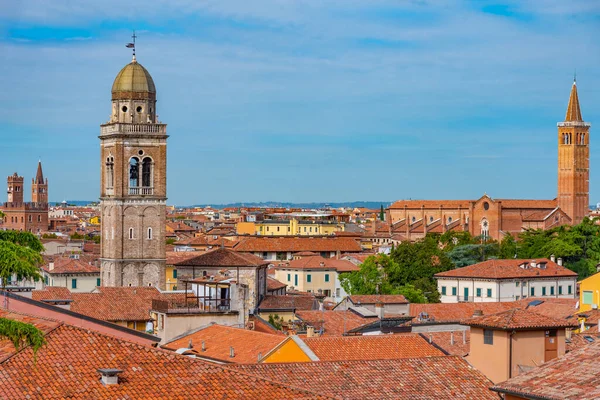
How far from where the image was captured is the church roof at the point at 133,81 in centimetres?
6619

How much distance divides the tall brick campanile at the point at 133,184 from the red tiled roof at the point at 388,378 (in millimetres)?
41631

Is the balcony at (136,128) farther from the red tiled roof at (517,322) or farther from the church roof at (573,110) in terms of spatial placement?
the church roof at (573,110)

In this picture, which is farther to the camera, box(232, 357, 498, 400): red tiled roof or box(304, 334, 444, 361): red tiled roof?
box(304, 334, 444, 361): red tiled roof

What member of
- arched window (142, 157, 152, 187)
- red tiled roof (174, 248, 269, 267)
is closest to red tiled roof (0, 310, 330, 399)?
red tiled roof (174, 248, 269, 267)

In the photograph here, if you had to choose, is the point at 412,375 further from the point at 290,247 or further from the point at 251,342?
the point at 290,247

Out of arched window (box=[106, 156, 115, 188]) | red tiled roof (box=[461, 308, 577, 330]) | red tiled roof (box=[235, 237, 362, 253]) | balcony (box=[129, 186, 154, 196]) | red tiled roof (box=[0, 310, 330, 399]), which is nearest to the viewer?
red tiled roof (box=[0, 310, 330, 399])

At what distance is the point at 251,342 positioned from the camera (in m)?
28.4

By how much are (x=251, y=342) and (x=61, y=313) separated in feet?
16.6

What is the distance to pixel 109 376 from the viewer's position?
54.1 feet

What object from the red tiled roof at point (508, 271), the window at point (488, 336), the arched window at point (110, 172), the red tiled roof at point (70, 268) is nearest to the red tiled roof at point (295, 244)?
the red tiled roof at point (70, 268)

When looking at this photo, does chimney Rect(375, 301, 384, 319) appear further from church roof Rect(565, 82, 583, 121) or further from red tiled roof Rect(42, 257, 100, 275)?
church roof Rect(565, 82, 583, 121)

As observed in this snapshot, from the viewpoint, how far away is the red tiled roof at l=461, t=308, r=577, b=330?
23.7m

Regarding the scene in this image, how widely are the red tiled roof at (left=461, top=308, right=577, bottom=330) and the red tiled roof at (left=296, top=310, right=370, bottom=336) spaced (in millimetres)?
12368

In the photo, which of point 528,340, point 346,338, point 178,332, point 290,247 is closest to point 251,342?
point 346,338
